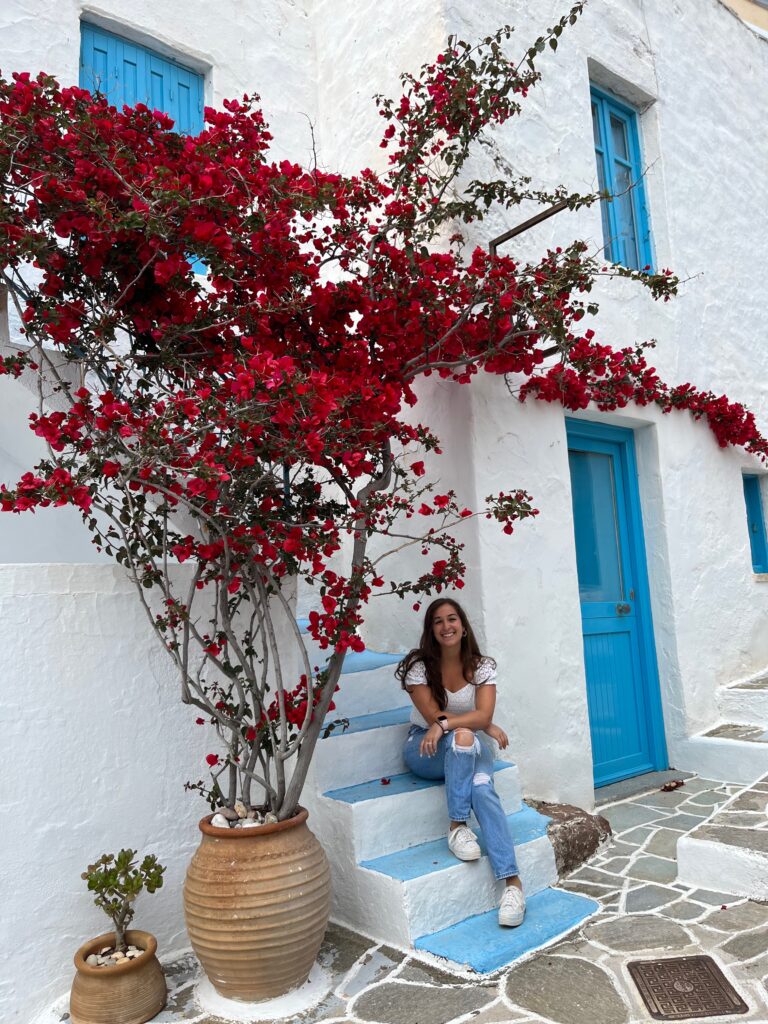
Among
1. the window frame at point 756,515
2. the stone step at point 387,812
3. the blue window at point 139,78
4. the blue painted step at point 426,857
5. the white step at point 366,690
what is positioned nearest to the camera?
the blue painted step at point 426,857

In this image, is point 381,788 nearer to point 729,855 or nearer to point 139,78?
point 729,855

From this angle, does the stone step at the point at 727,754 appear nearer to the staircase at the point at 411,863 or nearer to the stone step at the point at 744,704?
the stone step at the point at 744,704

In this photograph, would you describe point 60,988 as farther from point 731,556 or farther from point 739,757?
point 731,556

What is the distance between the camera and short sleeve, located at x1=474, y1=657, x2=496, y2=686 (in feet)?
11.9

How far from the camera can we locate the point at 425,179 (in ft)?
12.4

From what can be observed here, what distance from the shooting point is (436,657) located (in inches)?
147

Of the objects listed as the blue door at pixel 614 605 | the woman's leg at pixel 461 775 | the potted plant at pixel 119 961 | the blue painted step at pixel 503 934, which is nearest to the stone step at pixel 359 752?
the woman's leg at pixel 461 775

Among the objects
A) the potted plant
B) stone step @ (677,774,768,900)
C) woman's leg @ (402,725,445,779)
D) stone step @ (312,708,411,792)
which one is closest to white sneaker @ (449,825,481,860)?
woman's leg @ (402,725,445,779)

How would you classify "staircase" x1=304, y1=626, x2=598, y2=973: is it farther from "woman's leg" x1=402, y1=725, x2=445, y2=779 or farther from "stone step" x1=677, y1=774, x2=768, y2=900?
"stone step" x1=677, y1=774, x2=768, y2=900

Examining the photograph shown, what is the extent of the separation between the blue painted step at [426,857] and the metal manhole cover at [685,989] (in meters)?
0.79

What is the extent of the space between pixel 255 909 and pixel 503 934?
1068mm

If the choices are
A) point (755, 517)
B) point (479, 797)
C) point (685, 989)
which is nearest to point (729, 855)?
point (685, 989)

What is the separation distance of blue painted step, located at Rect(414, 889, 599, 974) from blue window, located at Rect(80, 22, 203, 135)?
180 inches

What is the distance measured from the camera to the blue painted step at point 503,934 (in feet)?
9.61
